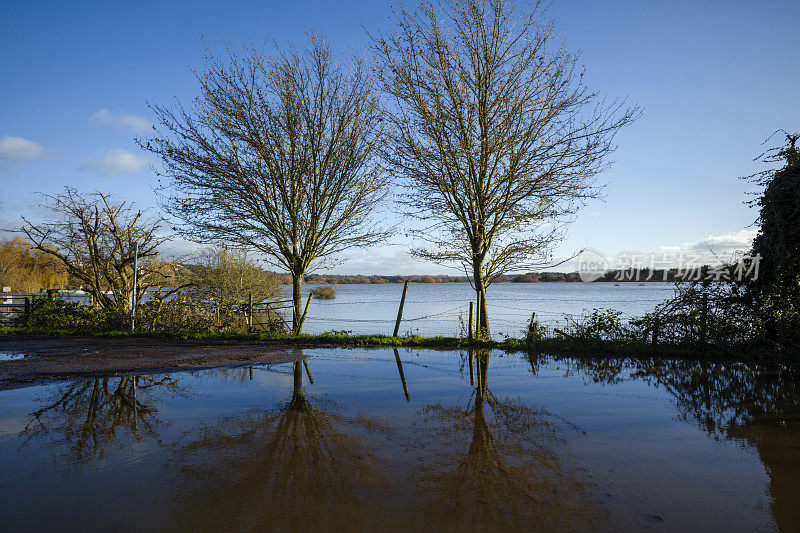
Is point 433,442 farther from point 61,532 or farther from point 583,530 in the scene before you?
point 61,532

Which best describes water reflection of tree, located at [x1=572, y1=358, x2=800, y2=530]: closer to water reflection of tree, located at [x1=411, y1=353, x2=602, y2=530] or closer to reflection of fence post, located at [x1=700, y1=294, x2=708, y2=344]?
reflection of fence post, located at [x1=700, y1=294, x2=708, y2=344]

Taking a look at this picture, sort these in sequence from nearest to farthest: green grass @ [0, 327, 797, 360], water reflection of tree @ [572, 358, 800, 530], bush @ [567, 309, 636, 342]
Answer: water reflection of tree @ [572, 358, 800, 530] → green grass @ [0, 327, 797, 360] → bush @ [567, 309, 636, 342]

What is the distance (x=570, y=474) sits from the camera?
447 cm

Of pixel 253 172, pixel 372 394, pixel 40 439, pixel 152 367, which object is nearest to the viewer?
A: pixel 40 439

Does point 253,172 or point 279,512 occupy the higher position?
point 253,172

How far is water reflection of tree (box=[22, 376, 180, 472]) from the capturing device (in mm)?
5156

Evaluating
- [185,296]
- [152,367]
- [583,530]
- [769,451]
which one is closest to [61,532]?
[583,530]

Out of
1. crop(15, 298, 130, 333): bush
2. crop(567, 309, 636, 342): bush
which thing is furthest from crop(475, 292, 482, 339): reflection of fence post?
crop(15, 298, 130, 333): bush

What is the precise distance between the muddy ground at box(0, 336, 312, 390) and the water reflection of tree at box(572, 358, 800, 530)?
808 centimetres

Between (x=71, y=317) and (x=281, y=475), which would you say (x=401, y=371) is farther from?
(x=71, y=317)

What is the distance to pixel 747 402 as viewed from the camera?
722cm

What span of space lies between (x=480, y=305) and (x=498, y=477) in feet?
31.1

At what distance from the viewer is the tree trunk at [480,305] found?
13633 mm

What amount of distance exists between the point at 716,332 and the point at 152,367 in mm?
13215
